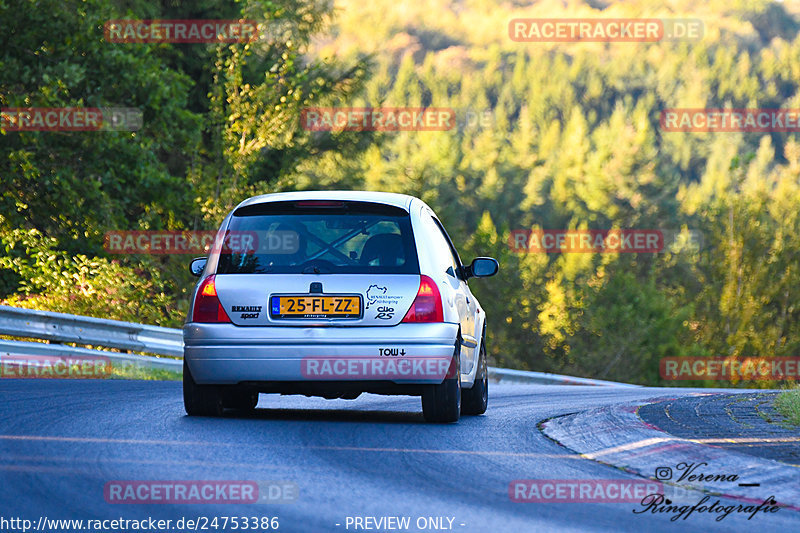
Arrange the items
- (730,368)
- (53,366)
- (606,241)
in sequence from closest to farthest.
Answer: (53,366) < (730,368) < (606,241)

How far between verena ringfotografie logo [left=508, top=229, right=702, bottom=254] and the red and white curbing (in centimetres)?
6921

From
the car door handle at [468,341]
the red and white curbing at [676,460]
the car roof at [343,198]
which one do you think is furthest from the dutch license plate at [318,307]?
the red and white curbing at [676,460]

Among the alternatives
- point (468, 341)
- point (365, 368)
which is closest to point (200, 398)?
point (365, 368)

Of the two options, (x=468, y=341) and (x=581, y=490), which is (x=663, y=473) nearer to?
(x=581, y=490)

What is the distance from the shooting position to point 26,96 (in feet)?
70.3

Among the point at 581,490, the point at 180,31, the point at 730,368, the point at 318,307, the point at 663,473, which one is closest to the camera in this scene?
the point at 581,490

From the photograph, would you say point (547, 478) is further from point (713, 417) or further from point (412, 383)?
point (713, 417)

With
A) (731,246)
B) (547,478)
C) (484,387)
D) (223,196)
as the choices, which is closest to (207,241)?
(223,196)

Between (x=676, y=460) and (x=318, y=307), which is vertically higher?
(x=318, y=307)

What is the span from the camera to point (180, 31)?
114 ft

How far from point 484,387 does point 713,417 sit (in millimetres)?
2113

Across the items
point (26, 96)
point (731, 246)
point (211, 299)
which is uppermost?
point (26, 96)

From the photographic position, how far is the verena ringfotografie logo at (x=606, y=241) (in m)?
89.4

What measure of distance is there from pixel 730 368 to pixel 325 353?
1885 inches
